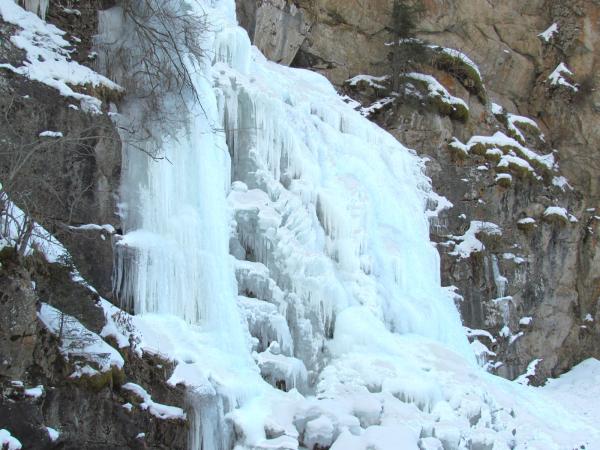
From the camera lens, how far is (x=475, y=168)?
18.9 metres

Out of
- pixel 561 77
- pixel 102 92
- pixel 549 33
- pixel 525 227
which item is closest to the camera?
pixel 102 92

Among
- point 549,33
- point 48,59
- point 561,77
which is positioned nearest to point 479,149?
point 561,77

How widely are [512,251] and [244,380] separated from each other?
11.1m

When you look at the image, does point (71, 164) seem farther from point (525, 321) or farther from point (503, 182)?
point (525, 321)

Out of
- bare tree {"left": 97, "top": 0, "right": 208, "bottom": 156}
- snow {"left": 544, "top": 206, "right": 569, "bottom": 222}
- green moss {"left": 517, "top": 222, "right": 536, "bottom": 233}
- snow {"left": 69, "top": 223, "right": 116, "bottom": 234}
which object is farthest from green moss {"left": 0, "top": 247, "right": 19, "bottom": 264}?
snow {"left": 544, "top": 206, "right": 569, "bottom": 222}

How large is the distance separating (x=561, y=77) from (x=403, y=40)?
5.55 m

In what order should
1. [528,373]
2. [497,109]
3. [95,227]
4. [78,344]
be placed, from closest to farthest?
[78,344] < [95,227] < [528,373] < [497,109]

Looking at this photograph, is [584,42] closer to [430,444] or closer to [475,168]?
[475,168]

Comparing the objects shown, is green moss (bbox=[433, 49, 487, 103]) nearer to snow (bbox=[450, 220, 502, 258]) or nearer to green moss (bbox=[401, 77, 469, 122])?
green moss (bbox=[401, 77, 469, 122])

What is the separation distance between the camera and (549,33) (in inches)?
920

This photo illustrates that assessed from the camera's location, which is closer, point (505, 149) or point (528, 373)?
point (528, 373)

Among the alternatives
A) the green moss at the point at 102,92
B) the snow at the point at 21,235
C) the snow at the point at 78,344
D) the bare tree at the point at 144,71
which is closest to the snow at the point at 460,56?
the bare tree at the point at 144,71

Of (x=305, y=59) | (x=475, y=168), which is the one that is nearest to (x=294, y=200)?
(x=475, y=168)

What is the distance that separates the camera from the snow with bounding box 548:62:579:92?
74.4ft
